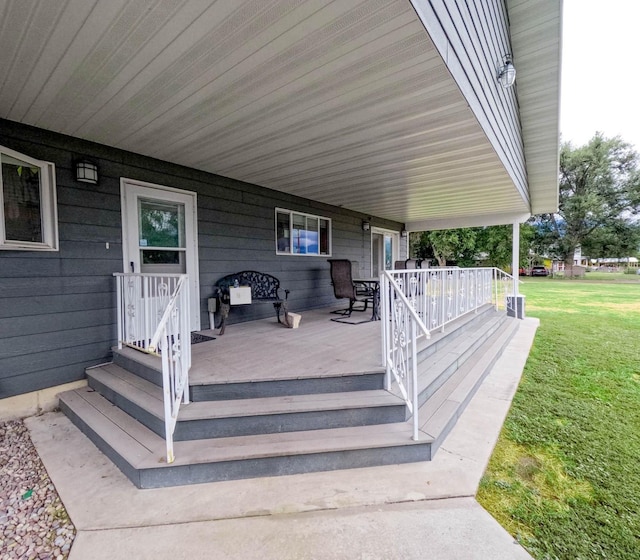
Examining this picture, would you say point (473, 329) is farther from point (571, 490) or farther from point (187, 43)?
point (187, 43)

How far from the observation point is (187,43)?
1886 mm

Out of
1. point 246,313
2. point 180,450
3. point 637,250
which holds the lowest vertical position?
point 180,450

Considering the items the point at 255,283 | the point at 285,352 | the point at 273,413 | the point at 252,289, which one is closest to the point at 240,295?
the point at 252,289

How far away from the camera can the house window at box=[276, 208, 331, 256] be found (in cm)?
562

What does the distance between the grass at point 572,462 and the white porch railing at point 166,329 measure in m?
2.03

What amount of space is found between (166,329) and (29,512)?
129cm

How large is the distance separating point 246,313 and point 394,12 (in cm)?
416

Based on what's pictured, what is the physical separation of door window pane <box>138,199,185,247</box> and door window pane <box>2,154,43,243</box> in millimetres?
953

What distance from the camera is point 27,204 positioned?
2914 millimetres

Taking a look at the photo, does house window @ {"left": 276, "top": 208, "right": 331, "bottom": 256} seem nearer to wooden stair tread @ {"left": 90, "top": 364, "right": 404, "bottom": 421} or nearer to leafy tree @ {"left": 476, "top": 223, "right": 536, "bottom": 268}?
wooden stair tread @ {"left": 90, "top": 364, "right": 404, "bottom": 421}

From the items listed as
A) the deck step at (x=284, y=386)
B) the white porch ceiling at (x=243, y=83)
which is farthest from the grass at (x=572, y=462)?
the white porch ceiling at (x=243, y=83)

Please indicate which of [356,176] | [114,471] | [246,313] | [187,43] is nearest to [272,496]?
[114,471]

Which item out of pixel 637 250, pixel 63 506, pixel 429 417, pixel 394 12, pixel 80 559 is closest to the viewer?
pixel 80 559

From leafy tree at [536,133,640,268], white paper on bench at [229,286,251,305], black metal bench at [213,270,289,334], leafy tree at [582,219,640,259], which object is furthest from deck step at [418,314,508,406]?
leafy tree at [582,219,640,259]
